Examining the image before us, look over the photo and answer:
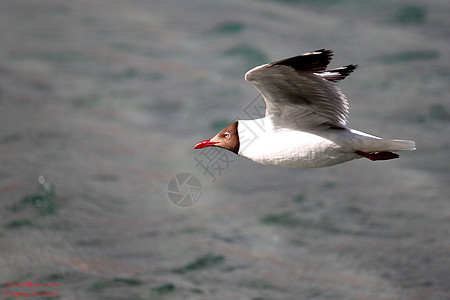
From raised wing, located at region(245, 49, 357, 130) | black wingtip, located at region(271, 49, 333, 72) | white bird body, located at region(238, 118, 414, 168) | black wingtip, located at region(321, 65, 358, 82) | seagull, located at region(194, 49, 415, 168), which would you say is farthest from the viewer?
black wingtip, located at region(321, 65, 358, 82)

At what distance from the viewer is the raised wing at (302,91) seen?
5.80 m

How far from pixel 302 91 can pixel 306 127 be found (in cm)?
47

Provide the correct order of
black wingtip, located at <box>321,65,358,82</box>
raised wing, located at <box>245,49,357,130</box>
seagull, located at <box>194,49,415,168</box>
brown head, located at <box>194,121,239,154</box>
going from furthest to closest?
brown head, located at <box>194,121,239,154</box>, black wingtip, located at <box>321,65,358,82</box>, seagull, located at <box>194,49,415,168</box>, raised wing, located at <box>245,49,357,130</box>

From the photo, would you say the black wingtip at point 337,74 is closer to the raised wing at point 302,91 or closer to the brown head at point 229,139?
the raised wing at point 302,91

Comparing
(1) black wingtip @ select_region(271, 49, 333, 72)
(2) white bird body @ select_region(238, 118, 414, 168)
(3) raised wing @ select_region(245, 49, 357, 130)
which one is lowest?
(2) white bird body @ select_region(238, 118, 414, 168)

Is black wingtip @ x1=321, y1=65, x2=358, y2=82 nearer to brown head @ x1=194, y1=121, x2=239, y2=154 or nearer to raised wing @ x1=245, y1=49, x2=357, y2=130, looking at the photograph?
raised wing @ x1=245, y1=49, x2=357, y2=130

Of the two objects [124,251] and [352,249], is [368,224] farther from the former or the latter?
[124,251]

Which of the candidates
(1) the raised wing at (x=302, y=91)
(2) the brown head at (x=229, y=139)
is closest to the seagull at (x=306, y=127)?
(1) the raised wing at (x=302, y=91)

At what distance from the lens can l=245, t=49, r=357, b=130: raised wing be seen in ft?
19.0

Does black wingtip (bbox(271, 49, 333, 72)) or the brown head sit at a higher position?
black wingtip (bbox(271, 49, 333, 72))

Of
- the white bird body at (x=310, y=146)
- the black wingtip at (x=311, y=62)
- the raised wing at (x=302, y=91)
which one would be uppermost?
the black wingtip at (x=311, y=62)

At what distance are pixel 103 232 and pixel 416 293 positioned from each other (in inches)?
694

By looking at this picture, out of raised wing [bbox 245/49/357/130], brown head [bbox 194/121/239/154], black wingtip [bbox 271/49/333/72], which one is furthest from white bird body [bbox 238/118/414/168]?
black wingtip [bbox 271/49/333/72]

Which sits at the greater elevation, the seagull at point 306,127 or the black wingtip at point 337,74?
the black wingtip at point 337,74
